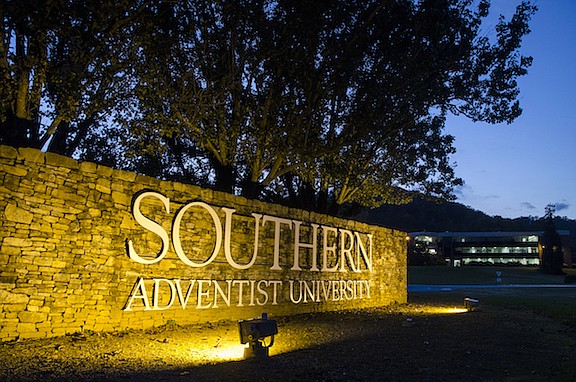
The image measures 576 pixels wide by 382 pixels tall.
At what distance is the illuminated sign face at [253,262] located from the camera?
9.36 metres

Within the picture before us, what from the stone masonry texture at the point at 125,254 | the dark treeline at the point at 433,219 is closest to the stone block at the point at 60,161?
the stone masonry texture at the point at 125,254

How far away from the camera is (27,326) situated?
7230mm

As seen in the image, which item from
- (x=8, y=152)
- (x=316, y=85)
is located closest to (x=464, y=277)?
(x=316, y=85)

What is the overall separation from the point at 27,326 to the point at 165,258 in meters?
2.88

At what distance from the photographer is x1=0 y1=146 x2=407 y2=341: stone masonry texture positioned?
24.1ft

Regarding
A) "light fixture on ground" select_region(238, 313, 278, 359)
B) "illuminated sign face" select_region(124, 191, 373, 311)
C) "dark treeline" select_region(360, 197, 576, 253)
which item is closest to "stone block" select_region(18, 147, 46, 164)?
"illuminated sign face" select_region(124, 191, 373, 311)

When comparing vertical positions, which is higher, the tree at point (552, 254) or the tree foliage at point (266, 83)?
the tree foliage at point (266, 83)

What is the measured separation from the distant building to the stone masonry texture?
6130 cm

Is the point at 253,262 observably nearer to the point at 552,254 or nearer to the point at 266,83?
the point at 266,83

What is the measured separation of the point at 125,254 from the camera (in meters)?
8.80

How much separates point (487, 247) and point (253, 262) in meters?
73.9

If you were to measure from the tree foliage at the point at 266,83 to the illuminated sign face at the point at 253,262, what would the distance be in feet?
7.68

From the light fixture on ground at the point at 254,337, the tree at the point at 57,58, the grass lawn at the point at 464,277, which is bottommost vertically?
the grass lawn at the point at 464,277

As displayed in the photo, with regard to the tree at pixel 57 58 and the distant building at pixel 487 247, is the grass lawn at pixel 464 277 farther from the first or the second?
the tree at pixel 57 58
